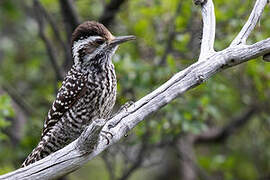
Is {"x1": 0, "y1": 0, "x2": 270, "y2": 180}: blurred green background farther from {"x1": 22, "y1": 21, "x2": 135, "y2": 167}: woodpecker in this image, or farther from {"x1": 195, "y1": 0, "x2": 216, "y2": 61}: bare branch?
{"x1": 195, "y1": 0, "x2": 216, "y2": 61}: bare branch

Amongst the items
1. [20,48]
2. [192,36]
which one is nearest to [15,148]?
[20,48]

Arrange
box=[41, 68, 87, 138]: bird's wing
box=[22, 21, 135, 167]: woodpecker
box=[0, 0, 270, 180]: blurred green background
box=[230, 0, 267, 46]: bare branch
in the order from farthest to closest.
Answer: box=[0, 0, 270, 180]: blurred green background → box=[41, 68, 87, 138]: bird's wing → box=[22, 21, 135, 167]: woodpecker → box=[230, 0, 267, 46]: bare branch

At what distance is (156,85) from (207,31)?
2700mm

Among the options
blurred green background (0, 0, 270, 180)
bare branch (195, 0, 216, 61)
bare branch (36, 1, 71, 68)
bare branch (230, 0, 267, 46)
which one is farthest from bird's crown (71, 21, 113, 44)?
bare branch (36, 1, 71, 68)

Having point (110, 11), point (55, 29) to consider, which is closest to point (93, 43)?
point (110, 11)

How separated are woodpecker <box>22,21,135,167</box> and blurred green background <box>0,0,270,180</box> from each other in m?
0.93

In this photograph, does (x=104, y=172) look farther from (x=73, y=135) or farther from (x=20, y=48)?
(x=73, y=135)

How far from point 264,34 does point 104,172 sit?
509cm

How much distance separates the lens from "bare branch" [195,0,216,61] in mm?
5035

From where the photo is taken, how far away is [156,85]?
7.83m

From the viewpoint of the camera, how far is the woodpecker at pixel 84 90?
20.1 feet

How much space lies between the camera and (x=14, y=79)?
33.2 ft

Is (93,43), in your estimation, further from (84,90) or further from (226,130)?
(226,130)

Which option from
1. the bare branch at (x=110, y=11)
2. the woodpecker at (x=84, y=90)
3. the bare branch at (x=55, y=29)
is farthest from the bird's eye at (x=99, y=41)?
the bare branch at (x=55, y=29)
